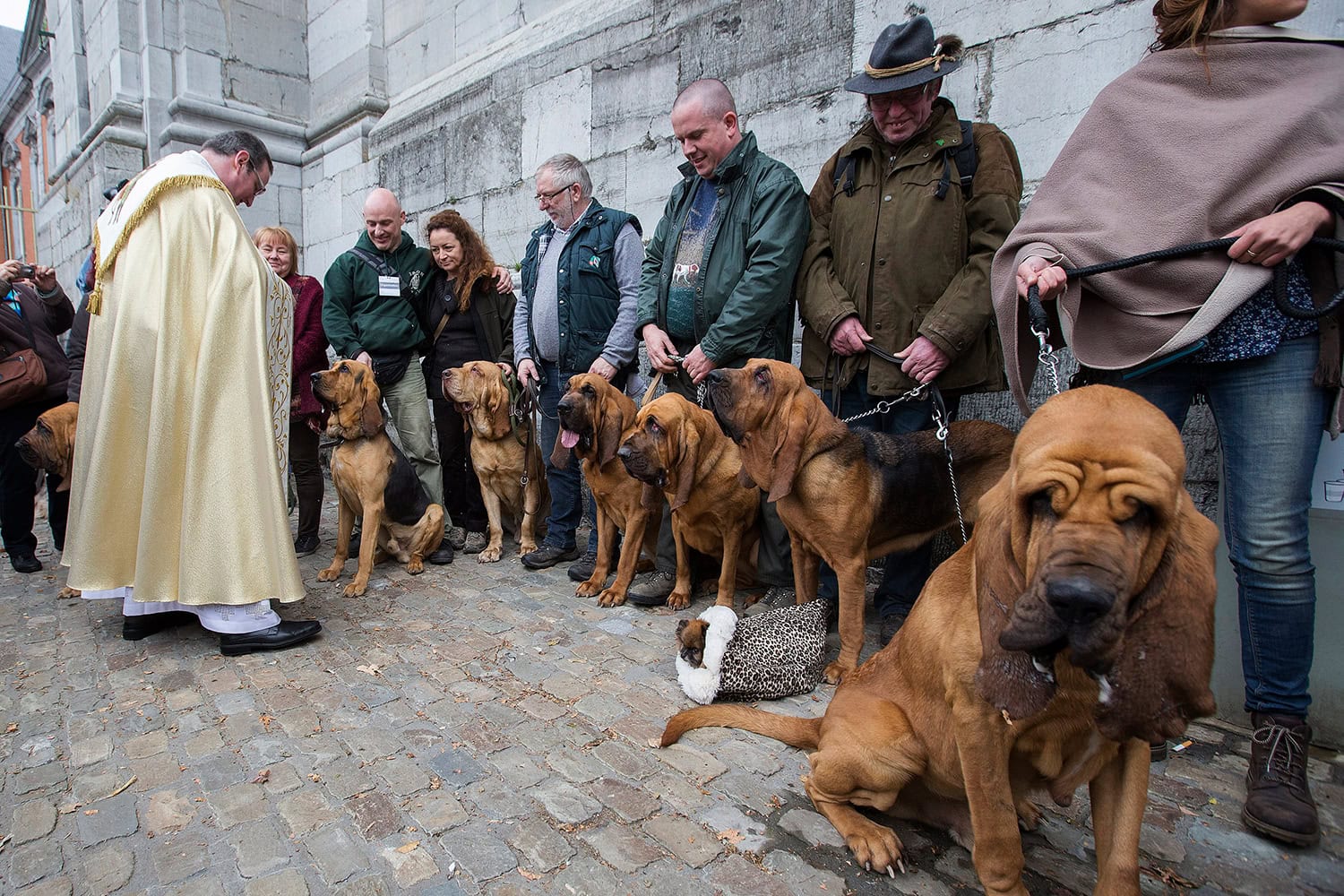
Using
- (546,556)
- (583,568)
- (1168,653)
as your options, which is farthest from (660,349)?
(1168,653)

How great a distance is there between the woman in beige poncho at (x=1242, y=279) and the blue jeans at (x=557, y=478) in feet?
12.0

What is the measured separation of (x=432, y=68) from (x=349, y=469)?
654 cm

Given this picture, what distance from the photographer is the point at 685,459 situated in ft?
14.4

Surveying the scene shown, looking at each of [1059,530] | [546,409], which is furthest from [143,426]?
[1059,530]

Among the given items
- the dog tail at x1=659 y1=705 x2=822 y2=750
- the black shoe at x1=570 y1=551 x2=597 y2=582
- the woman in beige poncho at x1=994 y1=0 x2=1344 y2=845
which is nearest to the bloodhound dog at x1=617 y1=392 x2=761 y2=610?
the black shoe at x1=570 y1=551 x2=597 y2=582

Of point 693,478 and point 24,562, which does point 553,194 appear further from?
point 24,562

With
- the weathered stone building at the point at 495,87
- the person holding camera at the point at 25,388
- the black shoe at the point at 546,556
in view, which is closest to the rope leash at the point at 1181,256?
the weathered stone building at the point at 495,87

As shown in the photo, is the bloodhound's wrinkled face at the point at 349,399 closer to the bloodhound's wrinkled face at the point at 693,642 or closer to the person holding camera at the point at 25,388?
the person holding camera at the point at 25,388

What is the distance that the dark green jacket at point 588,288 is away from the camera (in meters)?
5.37

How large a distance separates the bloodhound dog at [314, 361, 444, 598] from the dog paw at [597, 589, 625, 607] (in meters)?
1.67

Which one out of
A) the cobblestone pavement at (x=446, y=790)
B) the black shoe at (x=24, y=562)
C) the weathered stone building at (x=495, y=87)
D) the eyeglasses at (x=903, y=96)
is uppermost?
the weathered stone building at (x=495, y=87)

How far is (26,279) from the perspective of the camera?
224 inches

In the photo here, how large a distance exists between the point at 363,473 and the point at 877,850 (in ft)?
14.3

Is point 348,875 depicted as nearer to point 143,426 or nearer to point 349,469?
point 143,426
